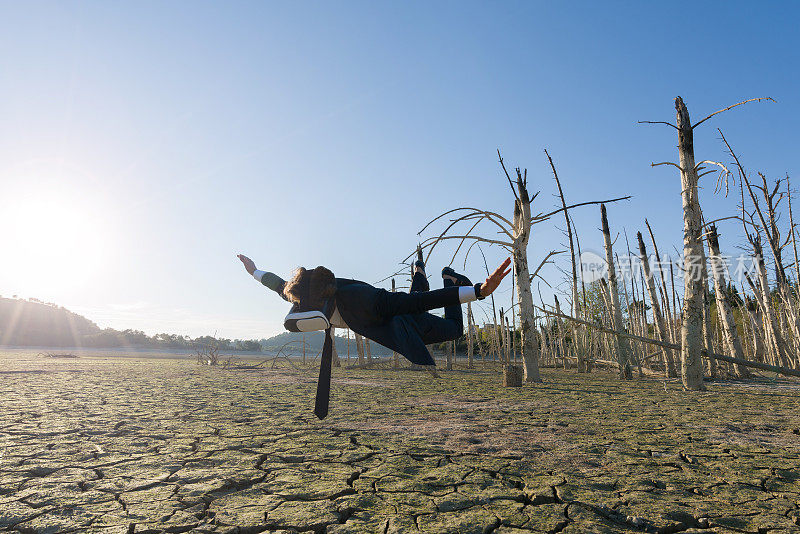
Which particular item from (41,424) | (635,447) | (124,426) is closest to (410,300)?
(635,447)

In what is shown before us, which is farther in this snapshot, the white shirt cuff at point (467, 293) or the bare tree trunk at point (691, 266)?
the bare tree trunk at point (691, 266)

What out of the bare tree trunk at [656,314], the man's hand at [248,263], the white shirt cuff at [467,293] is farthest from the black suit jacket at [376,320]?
the bare tree trunk at [656,314]

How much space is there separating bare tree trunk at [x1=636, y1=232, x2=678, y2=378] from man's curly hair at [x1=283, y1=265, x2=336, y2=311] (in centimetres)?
892

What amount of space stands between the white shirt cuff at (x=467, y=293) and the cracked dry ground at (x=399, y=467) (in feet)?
3.45

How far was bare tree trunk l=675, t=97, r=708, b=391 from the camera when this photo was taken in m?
7.26

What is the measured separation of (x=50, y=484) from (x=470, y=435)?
9.60 feet

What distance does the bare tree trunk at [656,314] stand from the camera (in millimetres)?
9766

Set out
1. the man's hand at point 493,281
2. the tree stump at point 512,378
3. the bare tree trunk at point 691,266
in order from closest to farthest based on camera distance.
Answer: the man's hand at point 493,281
the bare tree trunk at point 691,266
the tree stump at point 512,378

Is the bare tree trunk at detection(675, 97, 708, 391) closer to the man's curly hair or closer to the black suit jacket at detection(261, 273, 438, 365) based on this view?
the black suit jacket at detection(261, 273, 438, 365)

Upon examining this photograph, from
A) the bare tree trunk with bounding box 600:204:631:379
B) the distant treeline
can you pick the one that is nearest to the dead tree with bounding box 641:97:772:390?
the bare tree trunk with bounding box 600:204:631:379

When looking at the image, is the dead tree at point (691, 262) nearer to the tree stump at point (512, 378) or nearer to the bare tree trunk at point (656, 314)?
the bare tree trunk at point (656, 314)

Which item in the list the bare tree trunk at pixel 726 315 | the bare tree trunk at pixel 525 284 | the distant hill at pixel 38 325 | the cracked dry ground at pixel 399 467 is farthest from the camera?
the distant hill at pixel 38 325

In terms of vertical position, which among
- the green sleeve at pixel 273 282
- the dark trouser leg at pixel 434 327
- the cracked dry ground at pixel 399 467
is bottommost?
the cracked dry ground at pixel 399 467

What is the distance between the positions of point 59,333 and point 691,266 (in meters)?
41.8
